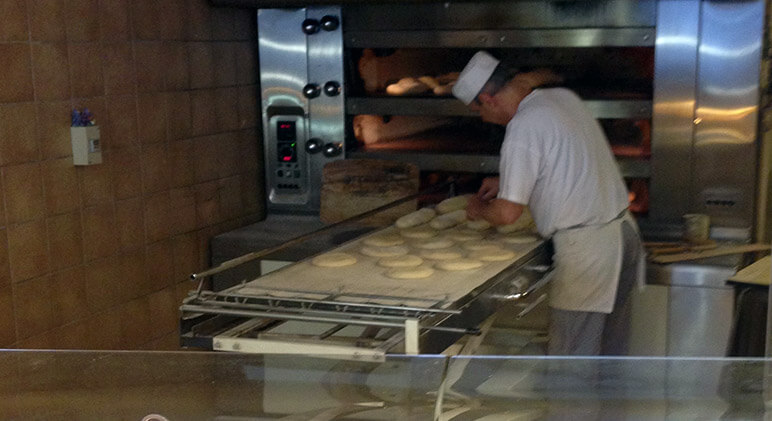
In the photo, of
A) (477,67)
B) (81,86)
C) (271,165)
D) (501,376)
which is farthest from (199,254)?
(501,376)

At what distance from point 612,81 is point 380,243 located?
4.90 feet


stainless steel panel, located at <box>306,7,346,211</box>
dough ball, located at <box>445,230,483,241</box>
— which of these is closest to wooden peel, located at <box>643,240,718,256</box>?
dough ball, located at <box>445,230,483,241</box>

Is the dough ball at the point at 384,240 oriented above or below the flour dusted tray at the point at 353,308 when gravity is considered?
above

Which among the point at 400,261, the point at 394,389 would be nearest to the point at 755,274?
the point at 400,261

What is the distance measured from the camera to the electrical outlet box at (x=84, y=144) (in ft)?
9.74

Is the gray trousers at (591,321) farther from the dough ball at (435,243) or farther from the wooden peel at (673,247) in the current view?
the dough ball at (435,243)

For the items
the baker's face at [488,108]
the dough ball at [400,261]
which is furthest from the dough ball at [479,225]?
the dough ball at [400,261]

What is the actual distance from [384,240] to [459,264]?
1.38 feet

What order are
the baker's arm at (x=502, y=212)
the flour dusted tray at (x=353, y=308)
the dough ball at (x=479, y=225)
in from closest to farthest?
1. the flour dusted tray at (x=353, y=308)
2. the baker's arm at (x=502, y=212)
3. the dough ball at (x=479, y=225)

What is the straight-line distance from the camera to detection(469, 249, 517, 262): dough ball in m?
2.70

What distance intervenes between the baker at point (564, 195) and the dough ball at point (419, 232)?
161 mm

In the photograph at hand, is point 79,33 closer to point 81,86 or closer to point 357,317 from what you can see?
point 81,86

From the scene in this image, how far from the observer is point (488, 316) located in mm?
2383

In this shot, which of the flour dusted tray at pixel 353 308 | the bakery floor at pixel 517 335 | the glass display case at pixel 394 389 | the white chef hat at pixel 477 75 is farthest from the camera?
the bakery floor at pixel 517 335
